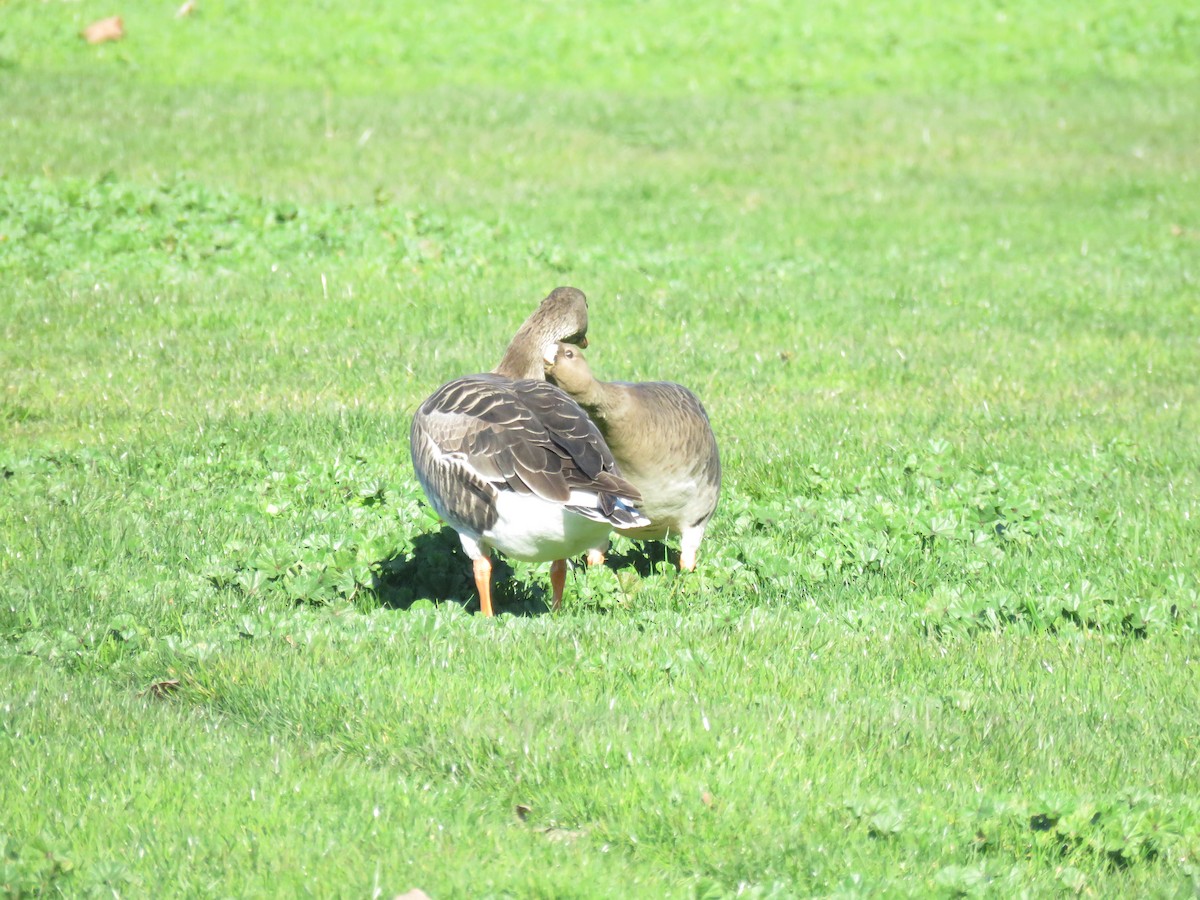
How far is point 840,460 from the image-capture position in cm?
912

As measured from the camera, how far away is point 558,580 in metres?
7.04

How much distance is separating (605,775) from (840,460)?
15.2 feet

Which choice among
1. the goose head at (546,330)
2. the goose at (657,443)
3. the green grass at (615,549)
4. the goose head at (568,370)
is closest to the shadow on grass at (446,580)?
the green grass at (615,549)

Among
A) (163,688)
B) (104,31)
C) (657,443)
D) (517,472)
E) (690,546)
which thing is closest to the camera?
(163,688)

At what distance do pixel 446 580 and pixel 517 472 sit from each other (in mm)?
1634

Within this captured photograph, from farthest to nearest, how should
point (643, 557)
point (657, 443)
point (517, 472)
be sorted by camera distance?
point (643, 557) < point (657, 443) < point (517, 472)

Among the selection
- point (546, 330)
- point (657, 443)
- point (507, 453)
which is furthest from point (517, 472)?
point (546, 330)

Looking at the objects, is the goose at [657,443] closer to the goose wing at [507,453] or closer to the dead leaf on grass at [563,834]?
the goose wing at [507,453]

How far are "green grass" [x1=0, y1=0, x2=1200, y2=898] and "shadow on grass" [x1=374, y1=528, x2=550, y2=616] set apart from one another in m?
0.03

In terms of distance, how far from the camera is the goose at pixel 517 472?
238 inches

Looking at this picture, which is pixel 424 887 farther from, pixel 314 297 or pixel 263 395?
pixel 314 297

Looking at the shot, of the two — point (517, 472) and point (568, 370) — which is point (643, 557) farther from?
point (517, 472)

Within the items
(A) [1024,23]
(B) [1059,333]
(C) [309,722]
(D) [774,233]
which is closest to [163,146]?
(D) [774,233]

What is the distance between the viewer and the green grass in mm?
4648
